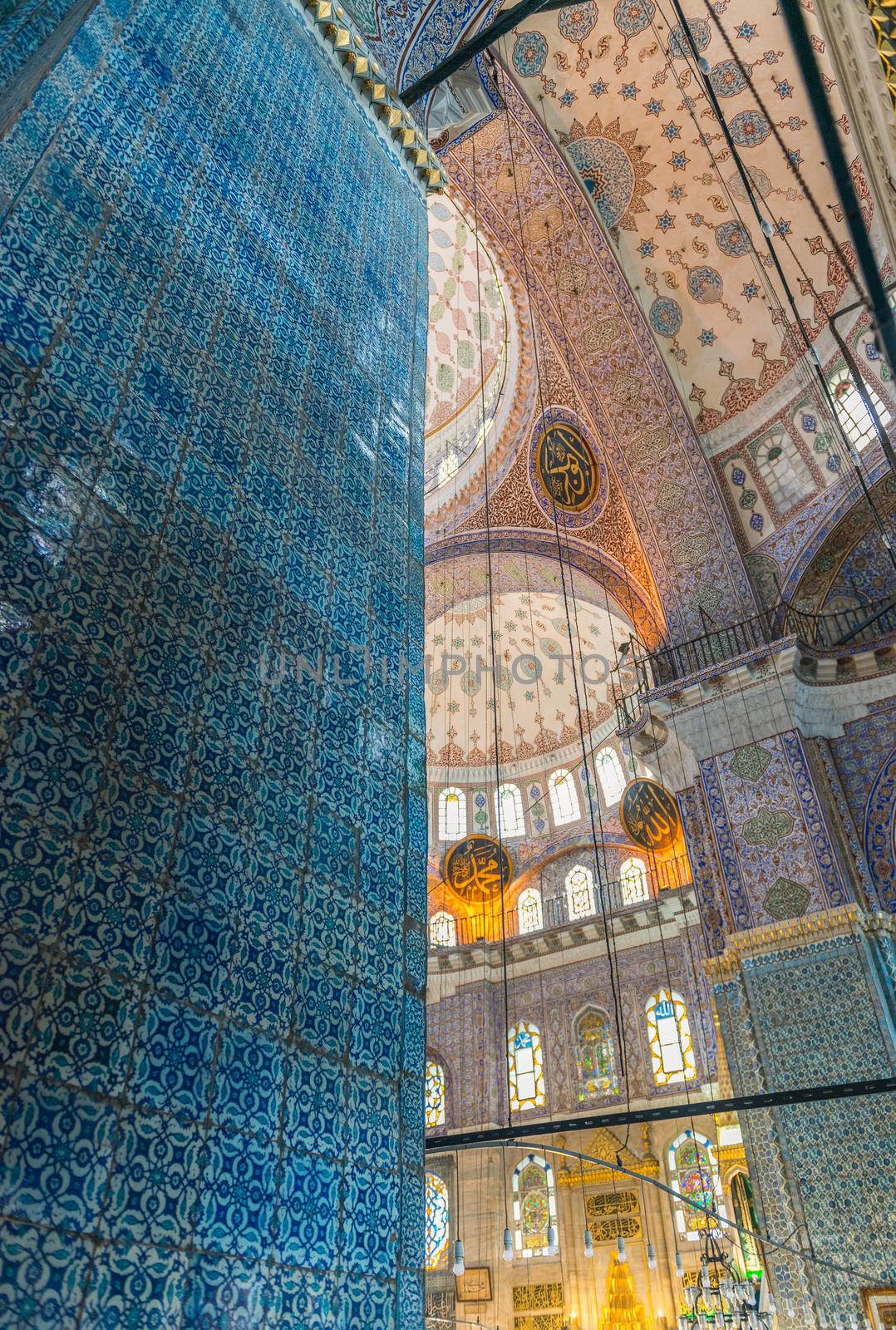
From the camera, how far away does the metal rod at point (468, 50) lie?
3330 mm

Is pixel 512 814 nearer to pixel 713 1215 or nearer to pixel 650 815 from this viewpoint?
pixel 650 815

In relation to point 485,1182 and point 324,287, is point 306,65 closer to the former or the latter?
point 324,287

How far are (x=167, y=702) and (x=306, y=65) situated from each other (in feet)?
8.00

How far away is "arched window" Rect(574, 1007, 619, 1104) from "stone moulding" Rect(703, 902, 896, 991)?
4.32m

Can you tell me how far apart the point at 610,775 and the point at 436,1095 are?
442 cm

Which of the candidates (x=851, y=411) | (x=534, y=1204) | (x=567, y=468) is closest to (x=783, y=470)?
(x=851, y=411)

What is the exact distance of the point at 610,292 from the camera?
24.5ft

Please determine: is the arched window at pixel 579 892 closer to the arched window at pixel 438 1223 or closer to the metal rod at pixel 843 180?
the arched window at pixel 438 1223

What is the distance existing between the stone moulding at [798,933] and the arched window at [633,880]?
4.38 metres

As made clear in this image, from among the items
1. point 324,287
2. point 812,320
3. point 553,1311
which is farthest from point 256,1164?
point 553,1311

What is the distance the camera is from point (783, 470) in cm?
714

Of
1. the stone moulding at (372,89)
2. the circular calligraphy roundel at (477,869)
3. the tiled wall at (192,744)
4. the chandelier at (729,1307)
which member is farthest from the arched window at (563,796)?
the tiled wall at (192,744)

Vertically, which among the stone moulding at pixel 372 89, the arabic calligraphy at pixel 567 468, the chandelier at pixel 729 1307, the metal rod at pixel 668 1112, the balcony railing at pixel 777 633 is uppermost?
the arabic calligraphy at pixel 567 468

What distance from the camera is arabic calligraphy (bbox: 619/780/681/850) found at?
33.6 feet
